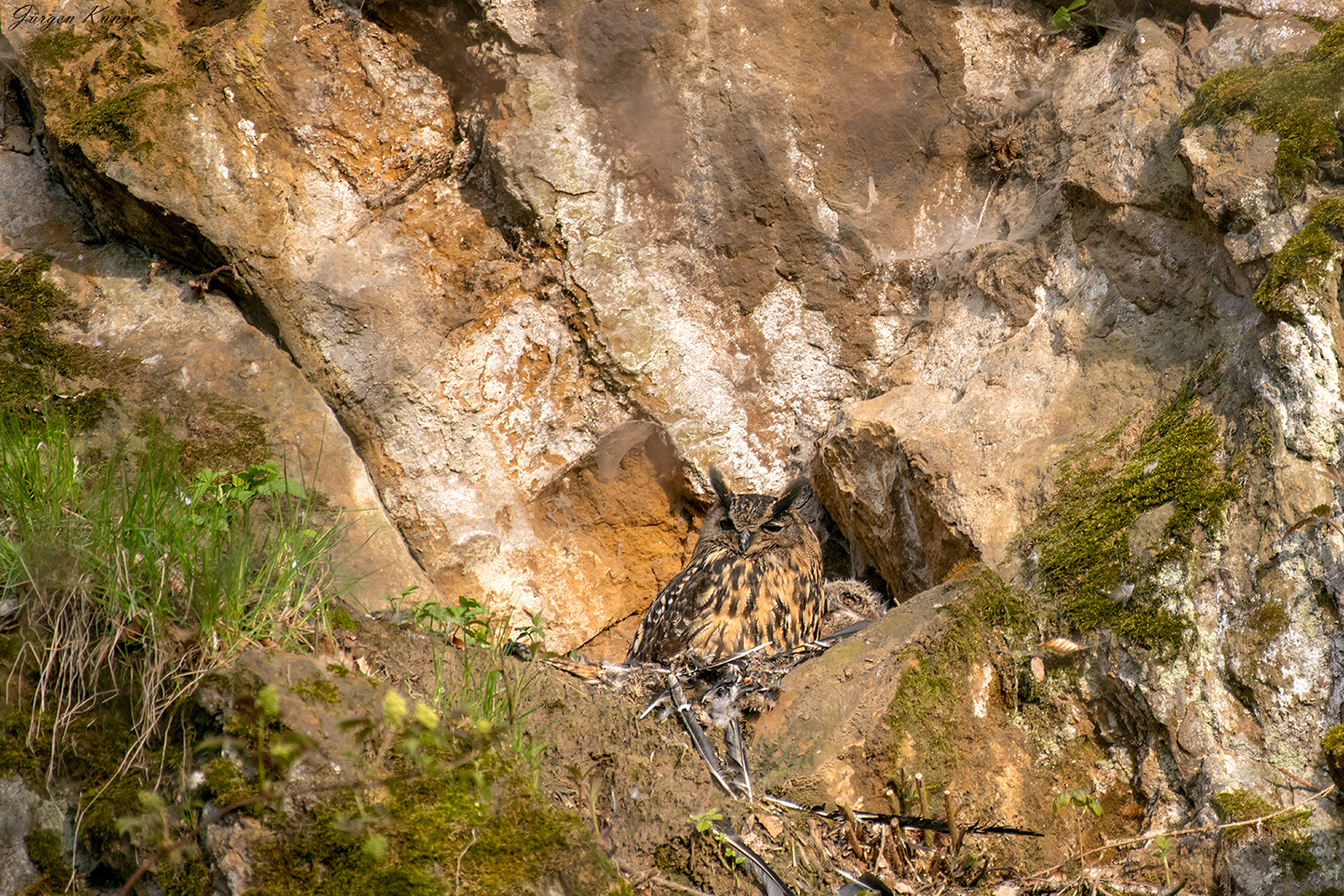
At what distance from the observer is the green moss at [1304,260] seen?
329 centimetres

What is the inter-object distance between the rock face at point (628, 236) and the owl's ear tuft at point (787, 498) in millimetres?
101

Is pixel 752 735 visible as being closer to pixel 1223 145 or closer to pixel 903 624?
pixel 903 624

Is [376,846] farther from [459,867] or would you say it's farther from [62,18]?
[62,18]

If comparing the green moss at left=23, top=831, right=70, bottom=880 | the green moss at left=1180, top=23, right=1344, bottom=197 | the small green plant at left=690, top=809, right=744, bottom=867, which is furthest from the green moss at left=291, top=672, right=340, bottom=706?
the green moss at left=1180, top=23, right=1344, bottom=197

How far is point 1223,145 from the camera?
12.5ft

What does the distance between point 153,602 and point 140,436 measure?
2.04 meters

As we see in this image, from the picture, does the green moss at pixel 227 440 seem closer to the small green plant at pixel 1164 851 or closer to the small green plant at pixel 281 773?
the small green plant at pixel 281 773

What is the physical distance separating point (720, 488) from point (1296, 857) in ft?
9.11

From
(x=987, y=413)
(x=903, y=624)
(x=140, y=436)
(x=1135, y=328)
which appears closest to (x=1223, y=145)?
(x=1135, y=328)

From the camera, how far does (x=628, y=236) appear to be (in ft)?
16.9

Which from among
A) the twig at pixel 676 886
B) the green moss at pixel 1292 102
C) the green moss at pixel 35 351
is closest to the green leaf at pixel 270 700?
the twig at pixel 676 886

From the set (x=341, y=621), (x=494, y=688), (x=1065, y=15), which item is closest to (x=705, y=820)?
(x=494, y=688)

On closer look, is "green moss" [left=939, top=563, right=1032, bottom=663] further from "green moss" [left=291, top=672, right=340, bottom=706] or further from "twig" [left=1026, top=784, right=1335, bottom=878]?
"green moss" [left=291, top=672, right=340, bottom=706]

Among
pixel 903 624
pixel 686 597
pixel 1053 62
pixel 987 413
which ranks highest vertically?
pixel 1053 62
